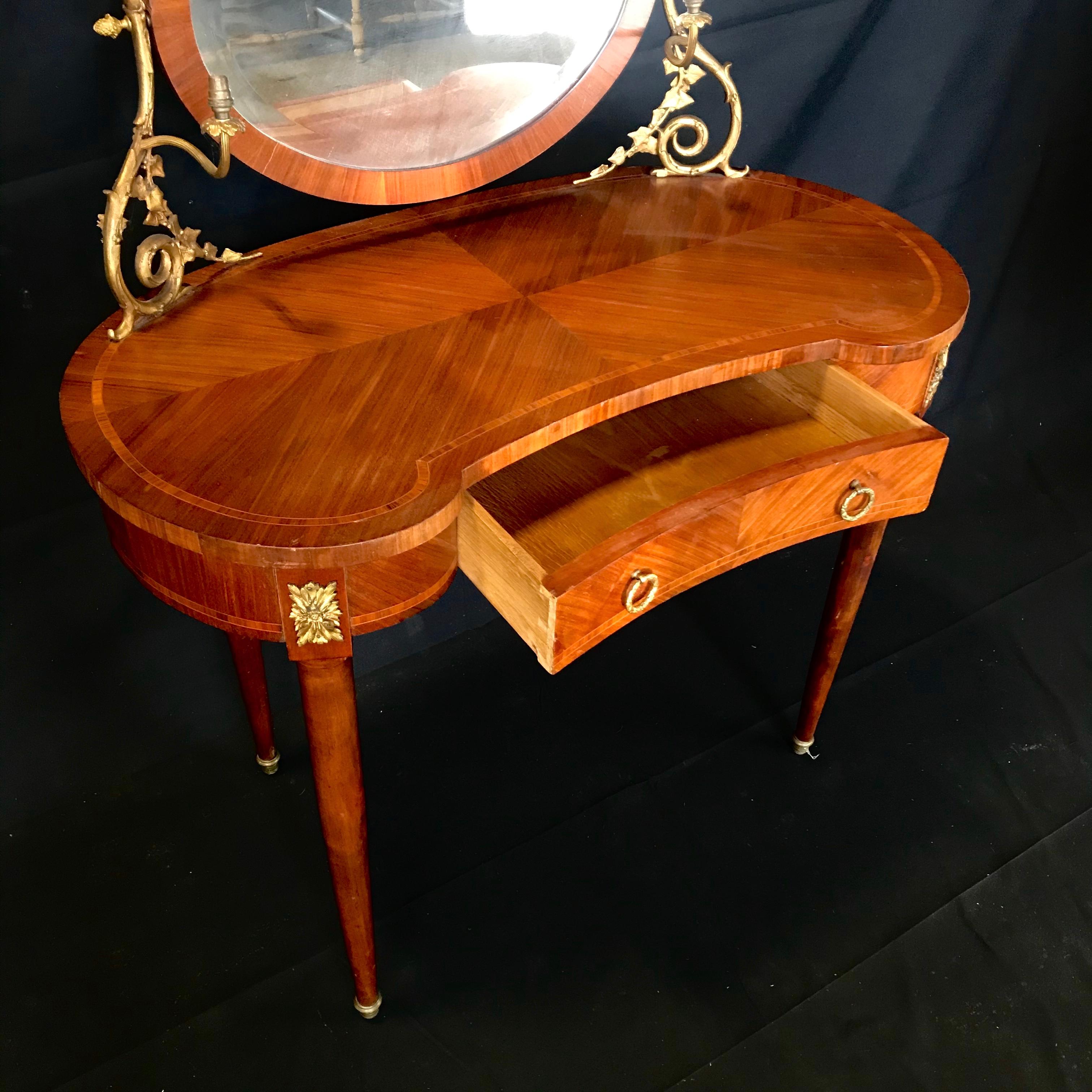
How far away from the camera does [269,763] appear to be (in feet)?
5.75

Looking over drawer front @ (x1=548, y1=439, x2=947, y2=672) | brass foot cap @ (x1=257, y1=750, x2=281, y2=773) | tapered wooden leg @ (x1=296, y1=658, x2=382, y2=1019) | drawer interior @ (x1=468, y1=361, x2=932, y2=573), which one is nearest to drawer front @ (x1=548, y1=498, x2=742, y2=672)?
drawer front @ (x1=548, y1=439, x2=947, y2=672)

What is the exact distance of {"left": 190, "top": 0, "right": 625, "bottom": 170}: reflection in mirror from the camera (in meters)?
1.21

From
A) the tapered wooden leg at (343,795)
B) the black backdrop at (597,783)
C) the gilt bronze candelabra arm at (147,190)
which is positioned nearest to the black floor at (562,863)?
the black backdrop at (597,783)

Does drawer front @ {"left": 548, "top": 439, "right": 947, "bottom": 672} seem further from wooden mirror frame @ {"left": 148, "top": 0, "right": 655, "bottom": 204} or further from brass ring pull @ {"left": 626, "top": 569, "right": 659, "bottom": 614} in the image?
wooden mirror frame @ {"left": 148, "top": 0, "right": 655, "bottom": 204}

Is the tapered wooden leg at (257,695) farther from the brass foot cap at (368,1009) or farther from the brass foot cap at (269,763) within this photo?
the brass foot cap at (368,1009)

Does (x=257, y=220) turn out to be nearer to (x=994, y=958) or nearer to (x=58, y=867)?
(x=58, y=867)

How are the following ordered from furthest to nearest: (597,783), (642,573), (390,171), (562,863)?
1. (597,783)
2. (562,863)
3. (390,171)
4. (642,573)

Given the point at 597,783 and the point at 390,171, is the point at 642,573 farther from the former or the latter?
the point at 597,783

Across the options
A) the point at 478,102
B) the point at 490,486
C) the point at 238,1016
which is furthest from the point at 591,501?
the point at 238,1016

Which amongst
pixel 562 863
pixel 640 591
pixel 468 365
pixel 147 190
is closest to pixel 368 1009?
pixel 562 863

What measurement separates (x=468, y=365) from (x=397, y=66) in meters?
0.39

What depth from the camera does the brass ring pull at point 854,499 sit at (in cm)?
121

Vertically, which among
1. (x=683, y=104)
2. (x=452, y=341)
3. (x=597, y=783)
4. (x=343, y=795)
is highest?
(x=683, y=104)

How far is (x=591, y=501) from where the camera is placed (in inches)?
51.1
